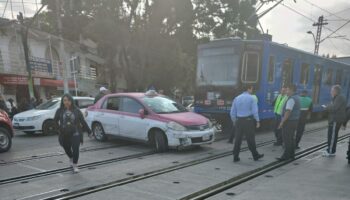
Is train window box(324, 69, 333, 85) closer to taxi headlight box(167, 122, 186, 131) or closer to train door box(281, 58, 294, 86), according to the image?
train door box(281, 58, 294, 86)

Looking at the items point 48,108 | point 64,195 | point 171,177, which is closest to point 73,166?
point 64,195

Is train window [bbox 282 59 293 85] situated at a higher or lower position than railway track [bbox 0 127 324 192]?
higher

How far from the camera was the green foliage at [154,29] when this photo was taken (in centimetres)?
2478

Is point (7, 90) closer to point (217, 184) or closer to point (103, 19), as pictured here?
point (103, 19)

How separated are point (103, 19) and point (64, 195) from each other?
66.9 ft

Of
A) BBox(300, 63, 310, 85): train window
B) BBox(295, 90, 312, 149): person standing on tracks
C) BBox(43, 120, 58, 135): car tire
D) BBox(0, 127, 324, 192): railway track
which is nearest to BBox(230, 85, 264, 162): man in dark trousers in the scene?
BBox(0, 127, 324, 192): railway track

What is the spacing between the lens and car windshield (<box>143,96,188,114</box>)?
9.52 metres

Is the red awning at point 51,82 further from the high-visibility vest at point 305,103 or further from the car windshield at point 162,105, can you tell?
the high-visibility vest at point 305,103

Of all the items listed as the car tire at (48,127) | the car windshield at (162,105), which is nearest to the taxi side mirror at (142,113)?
the car windshield at (162,105)

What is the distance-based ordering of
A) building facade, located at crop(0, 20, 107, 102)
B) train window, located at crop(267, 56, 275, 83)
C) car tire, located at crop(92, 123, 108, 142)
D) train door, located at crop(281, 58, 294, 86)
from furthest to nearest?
1. building facade, located at crop(0, 20, 107, 102)
2. train door, located at crop(281, 58, 294, 86)
3. train window, located at crop(267, 56, 275, 83)
4. car tire, located at crop(92, 123, 108, 142)

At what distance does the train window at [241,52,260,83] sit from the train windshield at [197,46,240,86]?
25 cm

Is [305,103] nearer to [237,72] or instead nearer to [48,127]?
[237,72]

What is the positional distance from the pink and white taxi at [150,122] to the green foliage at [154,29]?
496 inches

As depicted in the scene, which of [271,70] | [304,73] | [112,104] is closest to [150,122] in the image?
[112,104]
